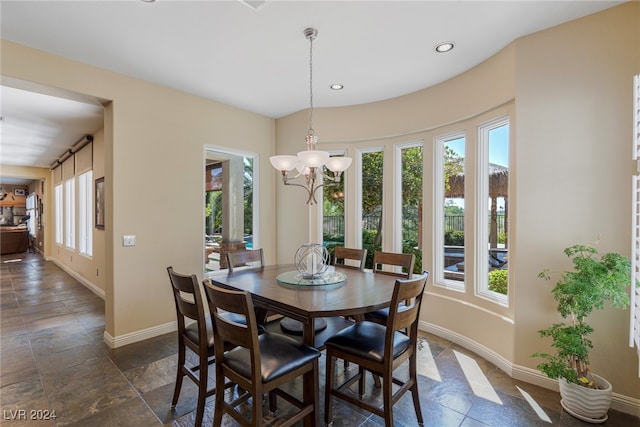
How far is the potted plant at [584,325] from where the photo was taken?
1.90 meters

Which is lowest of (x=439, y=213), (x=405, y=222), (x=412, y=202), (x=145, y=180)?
(x=405, y=222)

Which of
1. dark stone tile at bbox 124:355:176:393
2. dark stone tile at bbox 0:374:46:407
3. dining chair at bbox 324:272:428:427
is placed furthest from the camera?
dark stone tile at bbox 124:355:176:393

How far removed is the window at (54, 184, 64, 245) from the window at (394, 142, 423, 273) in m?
8.17

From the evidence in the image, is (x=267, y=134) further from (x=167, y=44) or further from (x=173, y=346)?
(x=173, y=346)

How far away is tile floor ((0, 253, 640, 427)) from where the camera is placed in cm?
205

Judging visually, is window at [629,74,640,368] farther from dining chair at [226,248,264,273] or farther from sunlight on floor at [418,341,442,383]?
dining chair at [226,248,264,273]

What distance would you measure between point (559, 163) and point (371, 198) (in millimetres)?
2112

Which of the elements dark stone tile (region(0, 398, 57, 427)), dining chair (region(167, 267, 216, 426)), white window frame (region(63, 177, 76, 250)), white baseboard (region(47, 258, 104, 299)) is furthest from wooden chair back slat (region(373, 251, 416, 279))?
white window frame (region(63, 177, 76, 250))

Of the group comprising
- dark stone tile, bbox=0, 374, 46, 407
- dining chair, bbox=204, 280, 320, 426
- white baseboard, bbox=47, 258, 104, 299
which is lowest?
dark stone tile, bbox=0, 374, 46, 407

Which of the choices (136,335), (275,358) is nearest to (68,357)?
(136,335)

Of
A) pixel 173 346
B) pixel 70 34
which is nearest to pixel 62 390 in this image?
pixel 173 346

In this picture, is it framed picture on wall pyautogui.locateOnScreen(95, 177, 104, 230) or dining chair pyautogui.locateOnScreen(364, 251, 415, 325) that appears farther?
framed picture on wall pyautogui.locateOnScreen(95, 177, 104, 230)

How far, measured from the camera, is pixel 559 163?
2.33 metres

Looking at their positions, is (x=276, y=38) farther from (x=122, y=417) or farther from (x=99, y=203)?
(x=99, y=203)
